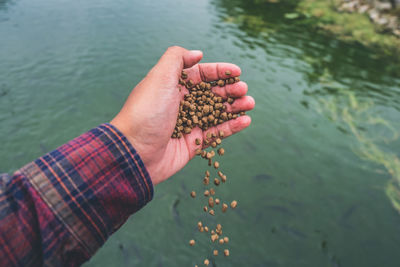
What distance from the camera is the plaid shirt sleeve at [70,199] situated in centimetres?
156

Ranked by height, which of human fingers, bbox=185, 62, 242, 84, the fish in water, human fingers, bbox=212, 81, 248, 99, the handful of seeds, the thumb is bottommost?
the fish in water

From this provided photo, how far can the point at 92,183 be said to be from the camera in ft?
5.91

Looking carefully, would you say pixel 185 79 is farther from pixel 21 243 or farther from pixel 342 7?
pixel 342 7

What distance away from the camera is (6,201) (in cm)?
158

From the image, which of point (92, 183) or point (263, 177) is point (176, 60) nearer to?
point (92, 183)

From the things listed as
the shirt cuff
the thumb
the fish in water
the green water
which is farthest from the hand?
the fish in water

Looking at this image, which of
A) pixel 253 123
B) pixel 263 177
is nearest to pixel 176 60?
pixel 263 177

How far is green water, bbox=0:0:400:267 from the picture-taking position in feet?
12.9

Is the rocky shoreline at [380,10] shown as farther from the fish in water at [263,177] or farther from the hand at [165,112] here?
the hand at [165,112]

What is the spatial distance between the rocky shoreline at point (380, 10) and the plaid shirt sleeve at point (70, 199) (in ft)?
50.1

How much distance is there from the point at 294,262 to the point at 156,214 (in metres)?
2.49

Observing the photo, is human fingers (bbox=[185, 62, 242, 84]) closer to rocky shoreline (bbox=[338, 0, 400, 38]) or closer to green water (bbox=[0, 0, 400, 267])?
green water (bbox=[0, 0, 400, 267])

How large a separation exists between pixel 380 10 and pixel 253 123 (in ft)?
41.7

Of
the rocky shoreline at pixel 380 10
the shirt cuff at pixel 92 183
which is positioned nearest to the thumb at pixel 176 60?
the shirt cuff at pixel 92 183
